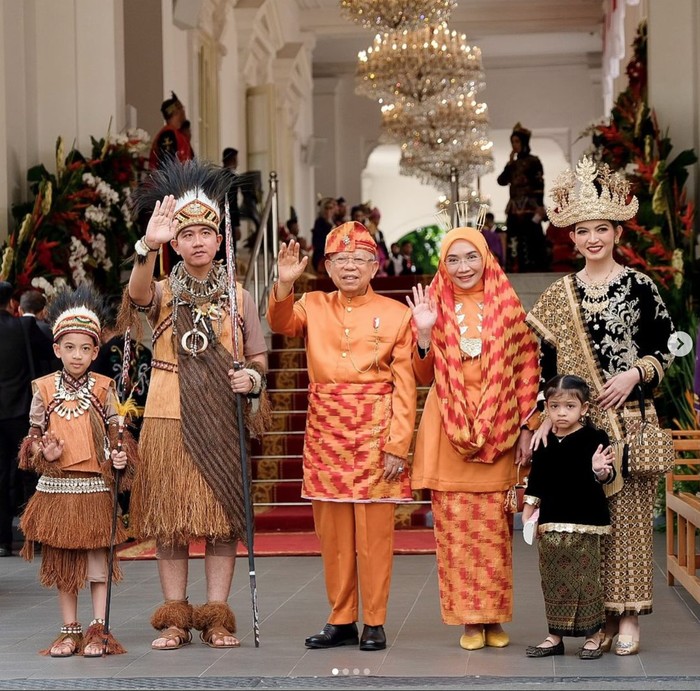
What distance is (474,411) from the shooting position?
552cm

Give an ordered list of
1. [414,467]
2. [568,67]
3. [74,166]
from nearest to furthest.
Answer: [414,467] < [74,166] < [568,67]

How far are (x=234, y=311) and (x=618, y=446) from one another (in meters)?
1.59

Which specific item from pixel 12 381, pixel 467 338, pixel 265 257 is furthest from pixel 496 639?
pixel 265 257

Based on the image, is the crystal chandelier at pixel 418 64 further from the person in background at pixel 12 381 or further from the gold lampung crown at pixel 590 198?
the gold lampung crown at pixel 590 198

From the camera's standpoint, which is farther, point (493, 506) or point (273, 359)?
point (273, 359)

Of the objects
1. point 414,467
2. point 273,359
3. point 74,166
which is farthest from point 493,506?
point 273,359

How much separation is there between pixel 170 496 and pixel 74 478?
1.33 feet

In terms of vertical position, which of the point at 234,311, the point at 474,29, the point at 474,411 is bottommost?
the point at 474,411

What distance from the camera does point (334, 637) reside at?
5.61 meters

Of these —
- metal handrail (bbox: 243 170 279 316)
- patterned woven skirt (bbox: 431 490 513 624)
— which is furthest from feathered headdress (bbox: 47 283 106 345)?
metal handrail (bbox: 243 170 279 316)

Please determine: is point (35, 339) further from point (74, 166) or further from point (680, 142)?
point (680, 142)

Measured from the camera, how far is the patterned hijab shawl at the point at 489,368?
5477 mm

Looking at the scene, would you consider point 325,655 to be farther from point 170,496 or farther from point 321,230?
point 321,230

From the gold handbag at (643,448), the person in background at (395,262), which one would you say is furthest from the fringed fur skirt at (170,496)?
the person in background at (395,262)
